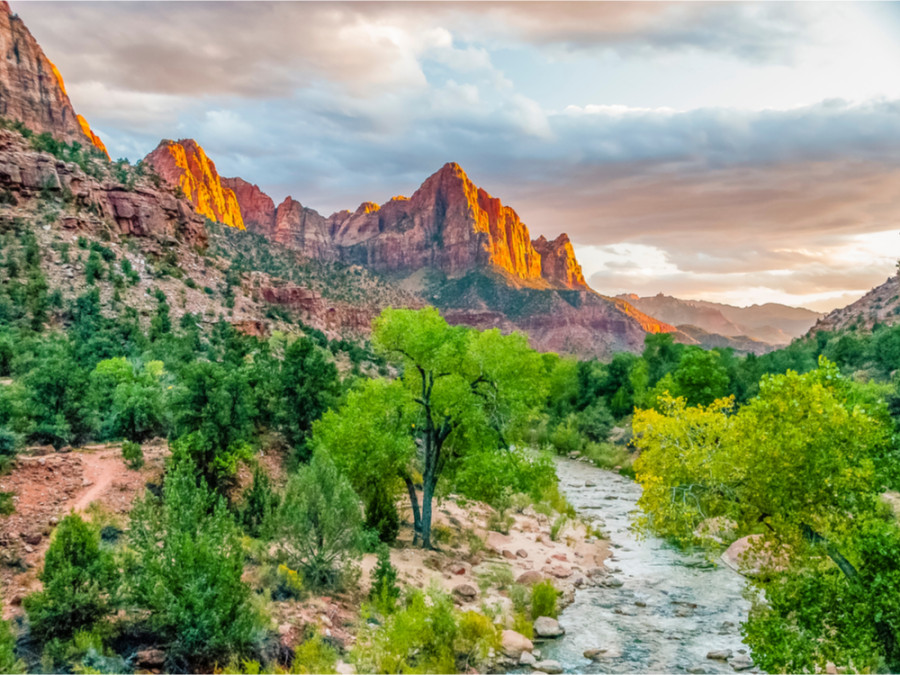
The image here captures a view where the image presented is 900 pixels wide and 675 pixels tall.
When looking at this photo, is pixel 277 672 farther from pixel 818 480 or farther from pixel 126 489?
pixel 818 480

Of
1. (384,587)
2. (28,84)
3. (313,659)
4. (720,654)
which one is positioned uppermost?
(28,84)

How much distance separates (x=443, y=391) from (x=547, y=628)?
762 cm

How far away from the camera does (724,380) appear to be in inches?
1706

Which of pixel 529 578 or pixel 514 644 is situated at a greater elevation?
pixel 514 644

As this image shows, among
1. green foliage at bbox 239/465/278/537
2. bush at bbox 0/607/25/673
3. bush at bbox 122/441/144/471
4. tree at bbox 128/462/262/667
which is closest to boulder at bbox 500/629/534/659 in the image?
tree at bbox 128/462/262/667

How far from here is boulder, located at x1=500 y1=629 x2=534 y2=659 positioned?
1430 centimetres

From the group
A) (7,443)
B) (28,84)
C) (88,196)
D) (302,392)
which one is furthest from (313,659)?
(28,84)

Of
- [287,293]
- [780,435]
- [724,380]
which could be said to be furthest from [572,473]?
[287,293]

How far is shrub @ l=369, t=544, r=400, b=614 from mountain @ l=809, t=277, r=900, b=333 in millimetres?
78088

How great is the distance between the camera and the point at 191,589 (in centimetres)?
1115

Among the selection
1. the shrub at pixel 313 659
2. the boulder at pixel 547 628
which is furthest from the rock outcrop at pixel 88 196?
the boulder at pixel 547 628

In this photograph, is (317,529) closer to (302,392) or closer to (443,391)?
(443,391)

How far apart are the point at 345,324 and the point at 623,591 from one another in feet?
265

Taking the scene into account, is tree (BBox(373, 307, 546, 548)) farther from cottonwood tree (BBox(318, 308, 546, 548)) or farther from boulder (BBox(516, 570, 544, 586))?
boulder (BBox(516, 570, 544, 586))
